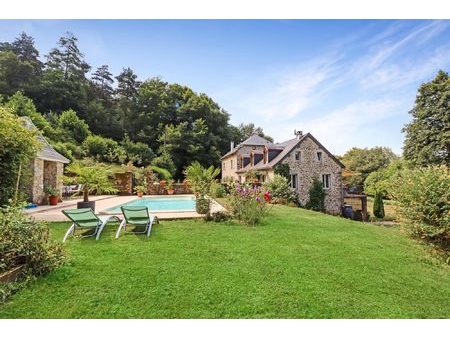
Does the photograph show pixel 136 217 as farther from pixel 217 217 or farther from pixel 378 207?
pixel 378 207

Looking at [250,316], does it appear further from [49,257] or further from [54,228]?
[54,228]

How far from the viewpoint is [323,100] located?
547 inches

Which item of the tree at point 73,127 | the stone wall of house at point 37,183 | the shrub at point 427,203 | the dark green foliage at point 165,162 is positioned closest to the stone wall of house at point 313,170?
the shrub at point 427,203

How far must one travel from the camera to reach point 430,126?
27.5 metres

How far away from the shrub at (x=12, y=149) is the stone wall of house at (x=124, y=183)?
13736 millimetres

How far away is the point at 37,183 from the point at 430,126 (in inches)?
1422

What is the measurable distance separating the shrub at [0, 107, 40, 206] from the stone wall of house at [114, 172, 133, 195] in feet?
45.1

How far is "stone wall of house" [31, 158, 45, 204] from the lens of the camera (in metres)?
13.4

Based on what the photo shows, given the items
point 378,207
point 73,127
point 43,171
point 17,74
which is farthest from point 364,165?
point 17,74

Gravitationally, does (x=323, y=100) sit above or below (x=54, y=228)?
above

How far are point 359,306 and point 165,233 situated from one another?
547cm

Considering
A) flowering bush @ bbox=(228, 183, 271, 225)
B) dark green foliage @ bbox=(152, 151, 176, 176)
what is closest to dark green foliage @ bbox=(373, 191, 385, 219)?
flowering bush @ bbox=(228, 183, 271, 225)

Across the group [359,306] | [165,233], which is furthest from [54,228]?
[359,306]
